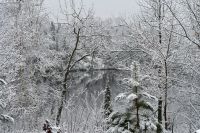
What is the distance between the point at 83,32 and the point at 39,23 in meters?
6.46

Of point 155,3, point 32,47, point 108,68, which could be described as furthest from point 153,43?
point 108,68

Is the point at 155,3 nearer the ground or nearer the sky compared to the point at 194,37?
nearer the sky

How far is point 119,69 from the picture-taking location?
23125 mm

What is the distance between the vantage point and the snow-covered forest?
28.8 feet

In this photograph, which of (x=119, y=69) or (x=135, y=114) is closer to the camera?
(x=135, y=114)

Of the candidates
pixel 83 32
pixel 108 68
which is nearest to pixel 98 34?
pixel 83 32

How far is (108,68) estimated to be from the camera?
164ft

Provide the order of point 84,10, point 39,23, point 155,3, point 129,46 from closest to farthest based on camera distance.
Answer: point 155,3, point 129,46, point 84,10, point 39,23

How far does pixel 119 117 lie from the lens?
8.79 meters

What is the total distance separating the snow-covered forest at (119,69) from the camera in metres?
8.77

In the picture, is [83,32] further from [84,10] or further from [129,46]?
[129,46]

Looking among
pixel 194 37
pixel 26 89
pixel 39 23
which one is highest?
pixel 39 23

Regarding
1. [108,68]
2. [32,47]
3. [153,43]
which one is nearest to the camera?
[153,43]

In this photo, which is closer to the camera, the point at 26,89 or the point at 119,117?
the point at 119,117
